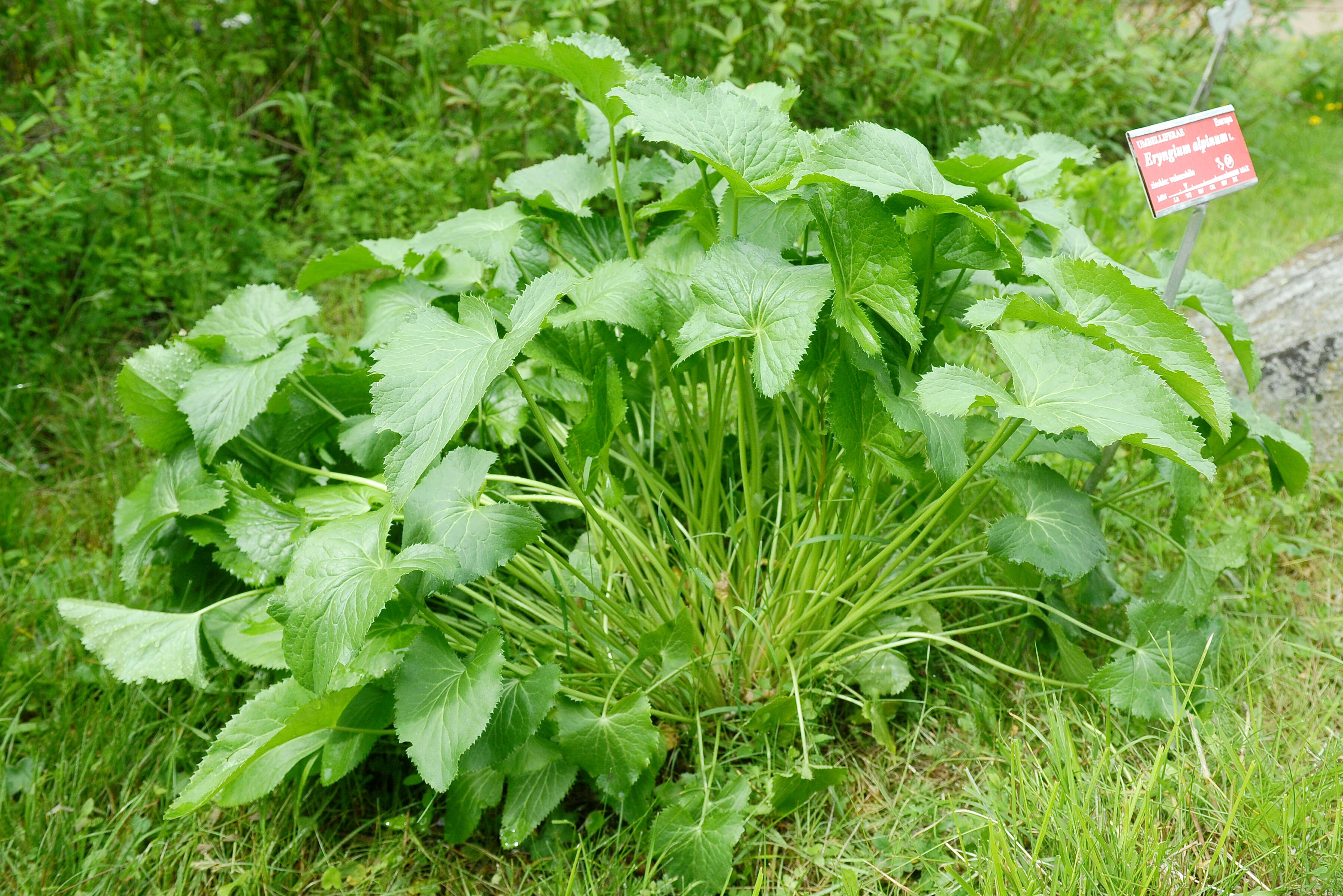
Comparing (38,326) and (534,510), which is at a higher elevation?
(534,510)

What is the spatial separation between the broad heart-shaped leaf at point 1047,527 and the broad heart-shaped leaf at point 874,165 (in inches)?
18.1

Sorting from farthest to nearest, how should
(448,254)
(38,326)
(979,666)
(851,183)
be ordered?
(38,326) < (448,254) < (979,666) < (851,183)

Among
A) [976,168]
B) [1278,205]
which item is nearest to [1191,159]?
[976,168]

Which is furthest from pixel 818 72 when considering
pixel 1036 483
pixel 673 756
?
pixel 673 756

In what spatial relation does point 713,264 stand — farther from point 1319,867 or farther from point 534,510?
point 1319,867

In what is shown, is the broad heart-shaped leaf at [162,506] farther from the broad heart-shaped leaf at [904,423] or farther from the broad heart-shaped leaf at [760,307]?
the broad heart-shaped leaf at [904,423]

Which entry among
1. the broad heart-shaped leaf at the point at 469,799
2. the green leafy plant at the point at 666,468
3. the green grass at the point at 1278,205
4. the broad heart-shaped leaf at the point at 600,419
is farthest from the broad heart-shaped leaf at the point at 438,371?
the green grass at the point at 1278,205

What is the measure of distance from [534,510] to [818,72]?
2.54 m

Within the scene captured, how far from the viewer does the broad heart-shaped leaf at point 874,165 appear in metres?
1.07

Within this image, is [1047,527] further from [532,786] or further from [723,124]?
[532,786]

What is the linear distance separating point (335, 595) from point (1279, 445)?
1466 millimetres

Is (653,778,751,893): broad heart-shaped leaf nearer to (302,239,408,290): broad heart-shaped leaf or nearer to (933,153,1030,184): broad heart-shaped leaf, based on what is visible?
(933,153,1030,184): broad heart-shaped leaf

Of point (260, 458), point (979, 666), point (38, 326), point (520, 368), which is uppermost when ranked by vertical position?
point (520, 368)

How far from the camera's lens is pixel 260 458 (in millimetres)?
1605
